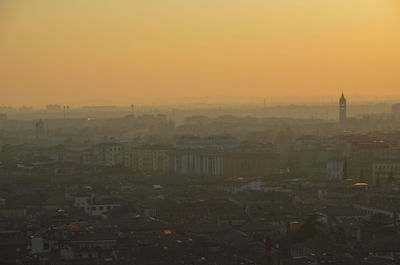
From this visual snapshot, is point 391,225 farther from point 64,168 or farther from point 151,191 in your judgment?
point 64,168

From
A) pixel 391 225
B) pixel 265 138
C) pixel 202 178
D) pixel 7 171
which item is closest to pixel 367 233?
pixel 391 225

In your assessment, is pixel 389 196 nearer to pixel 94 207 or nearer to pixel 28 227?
pixel 94 207

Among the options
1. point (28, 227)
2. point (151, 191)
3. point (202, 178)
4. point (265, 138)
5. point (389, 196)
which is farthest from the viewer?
point (265, 138)

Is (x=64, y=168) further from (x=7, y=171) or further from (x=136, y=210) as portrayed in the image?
(x=136, y=210)

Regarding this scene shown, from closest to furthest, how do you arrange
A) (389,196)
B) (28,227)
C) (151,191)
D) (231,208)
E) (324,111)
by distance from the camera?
(28,227) < (231,208) < (389,196) < (151,191) < (324,111)

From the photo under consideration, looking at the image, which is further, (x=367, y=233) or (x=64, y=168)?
(x=64, y=168)

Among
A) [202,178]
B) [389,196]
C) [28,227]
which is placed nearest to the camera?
[28,227]

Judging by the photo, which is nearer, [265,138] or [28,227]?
[28,227]

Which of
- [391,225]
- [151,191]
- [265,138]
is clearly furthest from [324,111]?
[391,225]

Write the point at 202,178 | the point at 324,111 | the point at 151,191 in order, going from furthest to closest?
the point at 324,111, the point at 202,178, the point at 151,191
